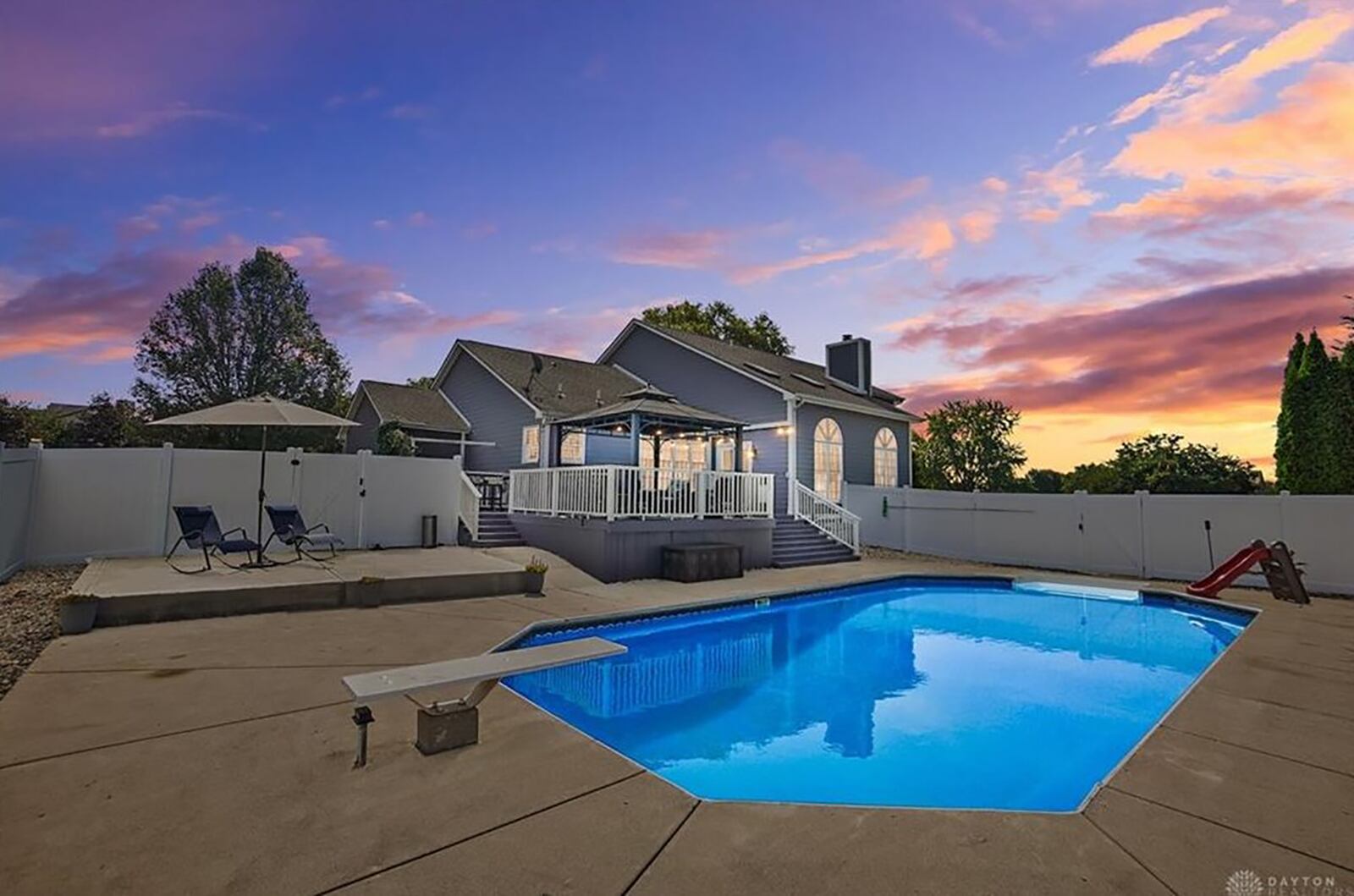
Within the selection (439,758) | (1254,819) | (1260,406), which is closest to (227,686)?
(439,758)

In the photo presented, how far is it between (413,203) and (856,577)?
12.1 m

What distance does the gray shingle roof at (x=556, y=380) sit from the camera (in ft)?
56.9

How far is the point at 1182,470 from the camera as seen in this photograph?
61.5 feet

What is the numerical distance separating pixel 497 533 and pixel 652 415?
425 cm

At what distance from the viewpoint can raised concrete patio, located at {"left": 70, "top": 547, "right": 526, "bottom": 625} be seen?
6.71 meters

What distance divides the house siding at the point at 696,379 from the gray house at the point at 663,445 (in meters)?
0.05

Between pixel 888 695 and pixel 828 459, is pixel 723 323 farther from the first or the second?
pixel 888 695

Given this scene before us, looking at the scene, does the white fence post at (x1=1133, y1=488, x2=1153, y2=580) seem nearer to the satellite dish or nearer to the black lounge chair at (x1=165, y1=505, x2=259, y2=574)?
the satellite dish

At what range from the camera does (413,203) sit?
520 inches

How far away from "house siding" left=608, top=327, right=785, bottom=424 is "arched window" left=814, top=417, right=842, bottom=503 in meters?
1.63

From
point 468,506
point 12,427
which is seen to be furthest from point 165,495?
point 12,427

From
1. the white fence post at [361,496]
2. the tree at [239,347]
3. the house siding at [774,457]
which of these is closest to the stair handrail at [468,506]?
the white fence post at [361,496]

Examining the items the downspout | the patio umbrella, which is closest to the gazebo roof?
the downspout

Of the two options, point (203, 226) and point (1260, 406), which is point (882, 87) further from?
point (203, 226)
